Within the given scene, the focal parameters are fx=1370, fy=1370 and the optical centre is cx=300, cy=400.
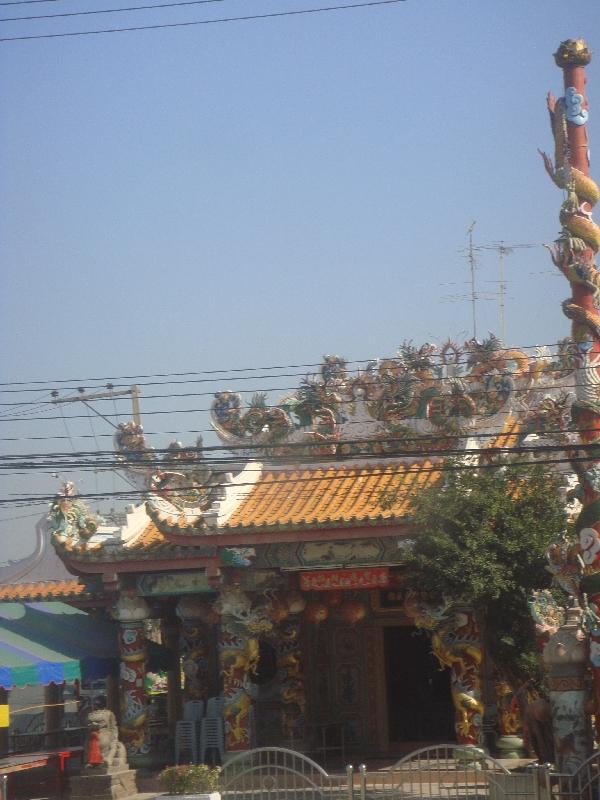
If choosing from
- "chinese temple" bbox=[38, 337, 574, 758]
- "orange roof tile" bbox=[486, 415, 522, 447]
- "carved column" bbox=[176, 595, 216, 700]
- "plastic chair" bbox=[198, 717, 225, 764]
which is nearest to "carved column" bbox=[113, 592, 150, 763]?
"chinese temple" bbox=[38, 337, 574, 758]

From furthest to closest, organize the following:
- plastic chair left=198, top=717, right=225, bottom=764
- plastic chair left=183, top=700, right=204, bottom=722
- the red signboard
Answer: plastic chair left=183, top=700, right=204, bottom=722 < plastic chair left=198, top=717, right=225, bottom=764 < the red signboard

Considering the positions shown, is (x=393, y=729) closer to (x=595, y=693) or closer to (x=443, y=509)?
(x=443, y=509)

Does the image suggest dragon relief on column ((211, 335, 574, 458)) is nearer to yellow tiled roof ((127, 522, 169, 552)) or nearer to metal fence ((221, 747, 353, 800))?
yellow tiled roof ((127, 522, 169, 552))

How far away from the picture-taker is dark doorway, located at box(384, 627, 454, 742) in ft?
74.0

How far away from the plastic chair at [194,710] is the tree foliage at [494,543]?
562 cm

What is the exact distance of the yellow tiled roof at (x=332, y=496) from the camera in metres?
19.9

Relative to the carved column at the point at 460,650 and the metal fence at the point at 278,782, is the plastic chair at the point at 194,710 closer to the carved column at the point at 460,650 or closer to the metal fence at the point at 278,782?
the metal fence at the point at 278,782

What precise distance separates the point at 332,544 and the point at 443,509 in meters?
2.32

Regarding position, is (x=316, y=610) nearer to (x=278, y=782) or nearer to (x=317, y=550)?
(x=317, y=550)

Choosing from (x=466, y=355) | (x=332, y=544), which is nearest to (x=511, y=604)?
(x=332, y=544)

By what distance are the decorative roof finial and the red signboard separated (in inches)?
305

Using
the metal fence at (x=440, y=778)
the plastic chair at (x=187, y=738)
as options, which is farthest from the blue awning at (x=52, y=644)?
the metal fence at (x=440, y=778)

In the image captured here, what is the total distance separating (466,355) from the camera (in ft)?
69.9

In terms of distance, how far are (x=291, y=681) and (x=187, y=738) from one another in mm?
1915
